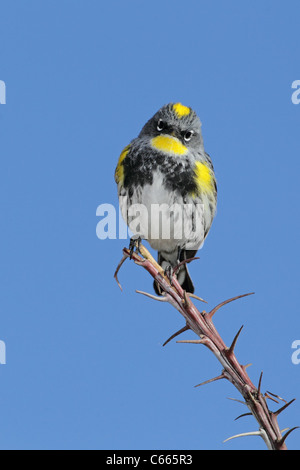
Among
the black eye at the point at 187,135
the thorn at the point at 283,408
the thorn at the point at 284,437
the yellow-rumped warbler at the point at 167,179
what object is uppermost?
the black eye at the point at 187,135

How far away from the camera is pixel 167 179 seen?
755 cm

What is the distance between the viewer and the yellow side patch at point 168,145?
7.65 metres

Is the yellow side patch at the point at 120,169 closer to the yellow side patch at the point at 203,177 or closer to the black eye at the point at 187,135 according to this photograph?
the black eye at the point at 187,135

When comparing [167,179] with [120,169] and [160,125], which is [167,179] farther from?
[120,169]

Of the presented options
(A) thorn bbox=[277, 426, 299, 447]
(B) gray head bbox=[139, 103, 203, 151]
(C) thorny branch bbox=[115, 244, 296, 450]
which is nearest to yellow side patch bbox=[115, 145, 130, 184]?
(B) gray head bbox=[139, 103, 203, 151]

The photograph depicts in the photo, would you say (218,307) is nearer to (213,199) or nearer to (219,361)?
(219,361)

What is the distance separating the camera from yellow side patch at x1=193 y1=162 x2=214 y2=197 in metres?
7.75

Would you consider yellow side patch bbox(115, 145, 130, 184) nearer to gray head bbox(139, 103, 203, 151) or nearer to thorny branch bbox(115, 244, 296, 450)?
gray head bbox(139, 103, 203, 151)

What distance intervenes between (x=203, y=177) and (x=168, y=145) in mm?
626

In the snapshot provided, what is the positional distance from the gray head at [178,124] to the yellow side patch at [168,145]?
0.16 ft

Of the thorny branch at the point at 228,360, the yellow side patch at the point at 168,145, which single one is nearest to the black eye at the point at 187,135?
the yellow side patch at the point at 168,145

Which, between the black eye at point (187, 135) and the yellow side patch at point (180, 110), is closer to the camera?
the yellow side patch at point (180, 110)

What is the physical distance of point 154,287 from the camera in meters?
7.62

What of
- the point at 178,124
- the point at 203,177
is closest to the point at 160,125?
the point at 178,124
